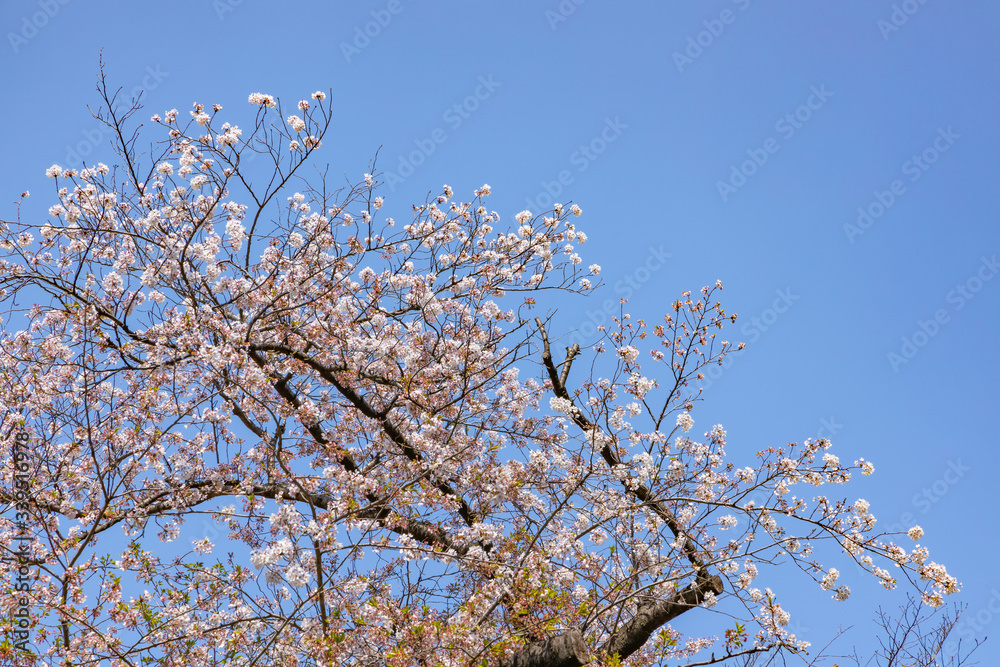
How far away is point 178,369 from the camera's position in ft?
24.1

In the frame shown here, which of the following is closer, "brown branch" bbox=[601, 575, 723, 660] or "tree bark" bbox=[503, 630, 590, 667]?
"tree bark" bbox=[503, 630, 590, 667]

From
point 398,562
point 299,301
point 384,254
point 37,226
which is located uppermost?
point 37,226

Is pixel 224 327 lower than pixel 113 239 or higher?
lower

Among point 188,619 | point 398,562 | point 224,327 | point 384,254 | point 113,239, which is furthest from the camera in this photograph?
point 384,254

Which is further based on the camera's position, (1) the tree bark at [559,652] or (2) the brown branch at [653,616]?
(2) the brown branch at [653,616]

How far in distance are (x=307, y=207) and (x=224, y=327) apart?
2426 mm

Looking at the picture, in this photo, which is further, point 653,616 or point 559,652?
point 653,616

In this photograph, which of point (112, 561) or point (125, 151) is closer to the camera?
point (112, 561)

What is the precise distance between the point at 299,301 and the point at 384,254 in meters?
1.29

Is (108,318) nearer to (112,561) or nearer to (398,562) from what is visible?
(112,561)

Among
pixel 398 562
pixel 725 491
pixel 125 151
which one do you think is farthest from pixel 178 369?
pixel 725 491

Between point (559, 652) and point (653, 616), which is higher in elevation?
point (653, 616)

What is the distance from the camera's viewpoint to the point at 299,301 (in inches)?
320

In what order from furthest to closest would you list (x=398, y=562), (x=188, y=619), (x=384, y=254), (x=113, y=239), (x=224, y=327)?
1. (x=384, y=254)
2. (x=113, y=239)
3. (x=224, y=327)
4. (x=398, y=562)
5. (x=188, y=619)
